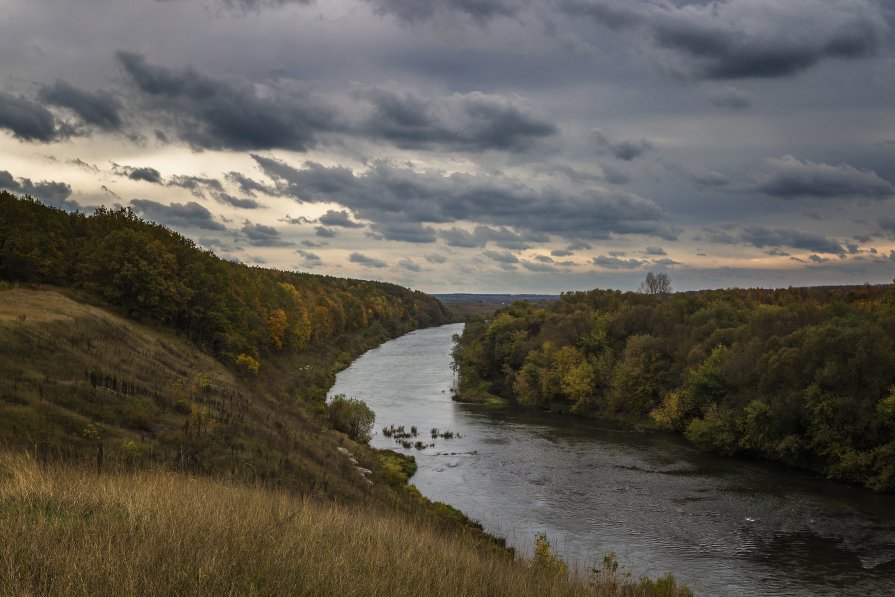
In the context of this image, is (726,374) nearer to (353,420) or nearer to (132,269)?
(353,420)

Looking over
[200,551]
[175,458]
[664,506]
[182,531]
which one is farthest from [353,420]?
[200,551]

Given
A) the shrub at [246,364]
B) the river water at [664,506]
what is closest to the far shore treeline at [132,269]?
the shrub at [246,364]

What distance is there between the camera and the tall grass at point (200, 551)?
252 inches

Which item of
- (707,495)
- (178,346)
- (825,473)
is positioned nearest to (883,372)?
(825,473)

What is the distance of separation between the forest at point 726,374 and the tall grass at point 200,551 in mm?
39409

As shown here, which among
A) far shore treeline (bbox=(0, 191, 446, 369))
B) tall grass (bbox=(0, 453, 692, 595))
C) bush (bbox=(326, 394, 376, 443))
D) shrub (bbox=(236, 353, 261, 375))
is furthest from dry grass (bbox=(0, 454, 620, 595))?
shrub (bbox=(236, 353, 261, 375))

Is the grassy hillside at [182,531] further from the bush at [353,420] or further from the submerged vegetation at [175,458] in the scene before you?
the bush at [353,420]

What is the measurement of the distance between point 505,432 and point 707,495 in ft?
69.8

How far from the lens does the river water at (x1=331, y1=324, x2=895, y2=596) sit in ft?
88.0

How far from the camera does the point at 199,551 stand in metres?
7.12

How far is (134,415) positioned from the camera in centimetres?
2616

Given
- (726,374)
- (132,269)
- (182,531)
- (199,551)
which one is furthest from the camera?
(132,269)

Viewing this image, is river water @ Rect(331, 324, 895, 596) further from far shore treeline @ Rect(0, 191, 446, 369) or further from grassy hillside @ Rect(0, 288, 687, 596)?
far shore treeline @ Rect(0, 191, 446, 369)

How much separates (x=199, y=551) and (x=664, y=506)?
1285 inches
